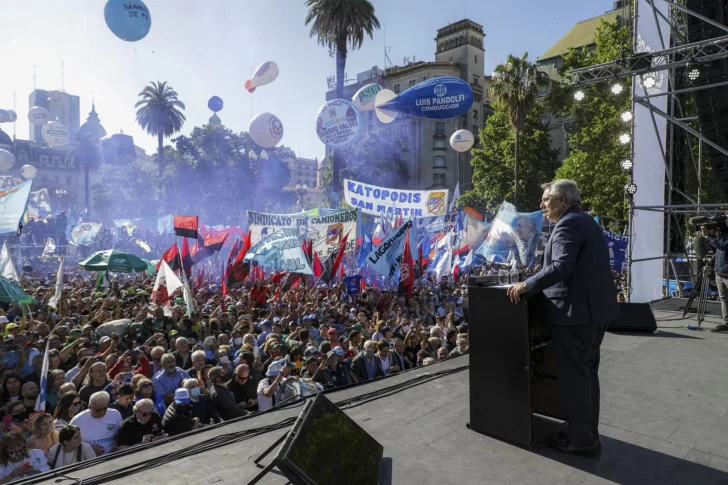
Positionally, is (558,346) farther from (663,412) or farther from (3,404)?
(3,404)

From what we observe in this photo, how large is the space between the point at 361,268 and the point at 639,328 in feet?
36.5

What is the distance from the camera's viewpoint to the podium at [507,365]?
3.06 metres

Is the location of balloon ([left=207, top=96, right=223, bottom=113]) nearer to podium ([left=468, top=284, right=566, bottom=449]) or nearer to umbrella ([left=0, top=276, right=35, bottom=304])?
umbrella ([left=0, top=276, right=35, bottom=304])

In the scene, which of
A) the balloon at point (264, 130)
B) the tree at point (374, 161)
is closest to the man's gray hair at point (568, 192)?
the balloon at point (264, 130)

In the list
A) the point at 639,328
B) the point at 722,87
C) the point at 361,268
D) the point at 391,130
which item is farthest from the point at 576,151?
the point at 391,130

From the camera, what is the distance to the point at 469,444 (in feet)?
10.4

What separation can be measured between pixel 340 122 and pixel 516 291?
2083 centimetres

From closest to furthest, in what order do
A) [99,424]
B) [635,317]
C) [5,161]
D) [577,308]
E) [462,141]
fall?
[577,308] < [99,424] < [635,317] < [462,141] < [5,161]

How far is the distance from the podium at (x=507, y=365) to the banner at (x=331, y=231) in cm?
1238

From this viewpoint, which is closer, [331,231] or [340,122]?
[331,231]

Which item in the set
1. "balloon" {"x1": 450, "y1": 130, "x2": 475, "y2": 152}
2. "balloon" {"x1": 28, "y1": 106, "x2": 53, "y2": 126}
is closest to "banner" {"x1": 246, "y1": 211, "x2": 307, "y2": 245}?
"balloon" {"x1": 450, "y1": 130, "x2": 475, "y2": 152}

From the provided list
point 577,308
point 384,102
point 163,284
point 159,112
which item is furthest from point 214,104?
point 577,308

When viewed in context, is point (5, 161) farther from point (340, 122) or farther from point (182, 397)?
point (182, 397)

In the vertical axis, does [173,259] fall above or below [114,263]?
above
